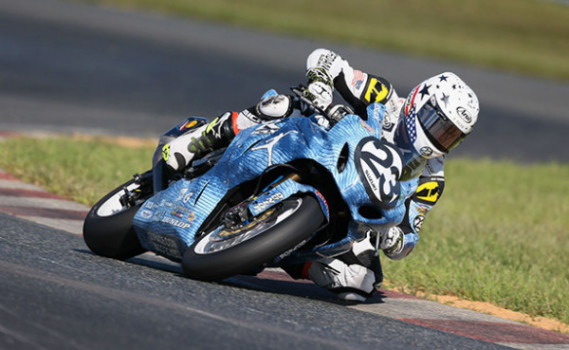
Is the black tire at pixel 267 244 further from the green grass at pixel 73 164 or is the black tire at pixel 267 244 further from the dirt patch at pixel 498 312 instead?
the green grass at pixel 73 164

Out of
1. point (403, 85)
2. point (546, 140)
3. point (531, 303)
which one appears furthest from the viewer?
point (403, 85)

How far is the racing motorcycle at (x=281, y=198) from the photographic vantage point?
4.80 metres

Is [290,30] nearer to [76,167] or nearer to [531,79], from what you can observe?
[531,79]

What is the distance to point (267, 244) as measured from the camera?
470cm

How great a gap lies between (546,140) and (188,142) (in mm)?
15450

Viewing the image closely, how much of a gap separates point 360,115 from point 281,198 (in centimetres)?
96

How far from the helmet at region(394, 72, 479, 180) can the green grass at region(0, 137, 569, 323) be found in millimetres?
1519

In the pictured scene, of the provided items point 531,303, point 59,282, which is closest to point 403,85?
point 531,303

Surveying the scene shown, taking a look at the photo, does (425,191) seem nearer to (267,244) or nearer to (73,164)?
(267,244)

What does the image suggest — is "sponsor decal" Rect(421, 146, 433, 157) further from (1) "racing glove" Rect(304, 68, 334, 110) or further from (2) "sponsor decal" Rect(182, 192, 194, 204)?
(2) "sponsor decal" Rect(182, 192, 194, 204)

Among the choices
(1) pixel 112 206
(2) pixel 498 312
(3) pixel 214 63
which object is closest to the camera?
(1) pixel 112 206

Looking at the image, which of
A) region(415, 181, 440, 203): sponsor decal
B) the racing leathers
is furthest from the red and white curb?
region(415, 181, 440, 203): sponsor decal

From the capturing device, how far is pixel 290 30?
33125 mm

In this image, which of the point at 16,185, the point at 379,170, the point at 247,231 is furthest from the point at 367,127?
the point at 16,185
